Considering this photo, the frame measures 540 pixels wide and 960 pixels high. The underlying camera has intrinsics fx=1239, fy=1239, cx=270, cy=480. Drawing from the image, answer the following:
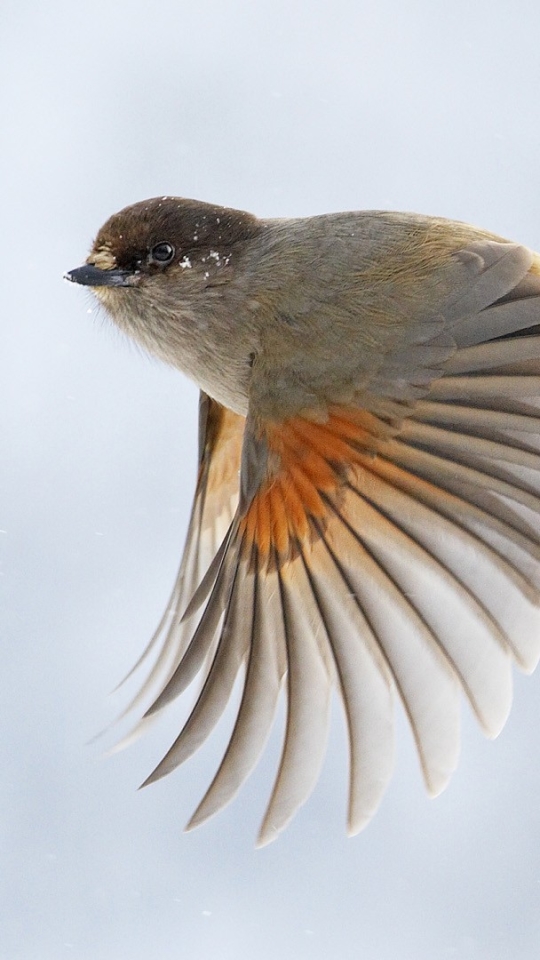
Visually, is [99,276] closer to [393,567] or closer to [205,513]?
[205,513]

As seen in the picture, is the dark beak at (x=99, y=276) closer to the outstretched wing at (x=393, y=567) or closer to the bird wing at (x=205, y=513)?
the bird wing at (x=205, y=513)

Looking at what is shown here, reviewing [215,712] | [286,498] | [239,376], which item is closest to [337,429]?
[286,498]

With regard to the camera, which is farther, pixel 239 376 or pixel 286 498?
pixel 239 376

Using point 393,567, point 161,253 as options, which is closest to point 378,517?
point 393,567

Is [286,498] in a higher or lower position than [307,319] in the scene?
lower

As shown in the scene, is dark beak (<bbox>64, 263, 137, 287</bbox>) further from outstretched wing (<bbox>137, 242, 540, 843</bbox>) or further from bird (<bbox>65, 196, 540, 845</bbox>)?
outstretched wing (<bbox>137, 242, 540, 843</bbox>)

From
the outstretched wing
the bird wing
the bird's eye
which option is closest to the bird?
the outstretched wing

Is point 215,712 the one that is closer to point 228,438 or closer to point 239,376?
point 239,376
